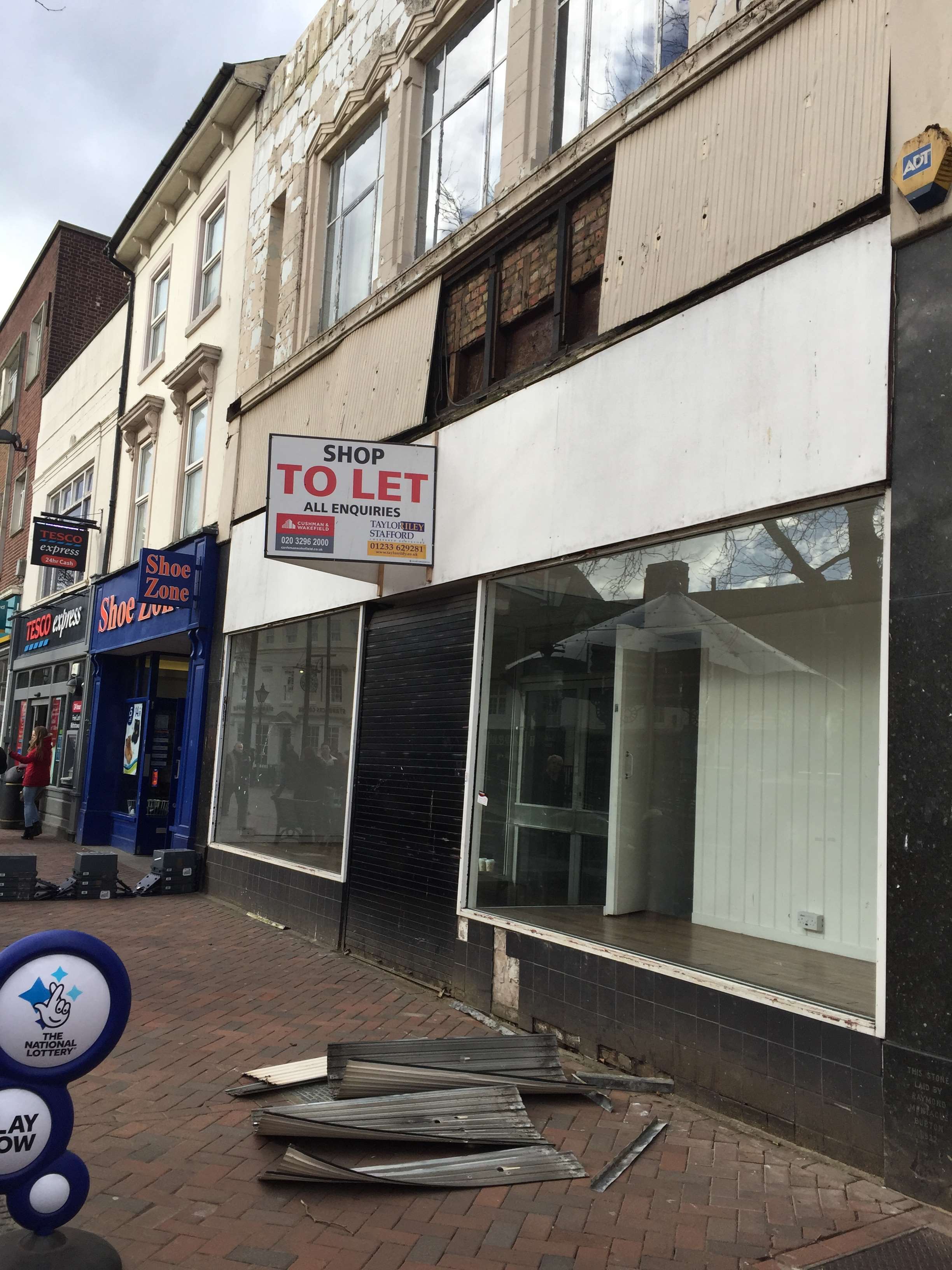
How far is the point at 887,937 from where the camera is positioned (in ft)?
13.9

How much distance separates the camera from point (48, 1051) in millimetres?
3059

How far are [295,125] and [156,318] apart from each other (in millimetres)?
5533

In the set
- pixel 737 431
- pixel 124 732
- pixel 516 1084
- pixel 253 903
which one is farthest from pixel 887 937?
pixel 124 732

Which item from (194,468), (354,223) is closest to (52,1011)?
(354,223)

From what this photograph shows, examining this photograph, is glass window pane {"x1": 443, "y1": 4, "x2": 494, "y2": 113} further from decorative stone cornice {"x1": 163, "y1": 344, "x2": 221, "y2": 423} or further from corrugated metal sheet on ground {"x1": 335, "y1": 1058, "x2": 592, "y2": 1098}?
corrugated metal sheet on ground {"x1": 335, "y1": 1058, "x2": 592, "y2": 1098}

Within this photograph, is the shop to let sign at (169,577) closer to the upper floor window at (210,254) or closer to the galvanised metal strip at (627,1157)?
the upper floor window at (210,254)

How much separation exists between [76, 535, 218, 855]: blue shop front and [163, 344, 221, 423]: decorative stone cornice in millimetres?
2328

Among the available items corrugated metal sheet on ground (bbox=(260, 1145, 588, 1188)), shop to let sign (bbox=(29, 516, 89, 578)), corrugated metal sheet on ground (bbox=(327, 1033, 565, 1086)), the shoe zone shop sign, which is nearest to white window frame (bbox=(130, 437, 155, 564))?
shop to let sign (bbox=(29, 516, 89, 578))

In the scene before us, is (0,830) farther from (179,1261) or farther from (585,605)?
(179,1261)

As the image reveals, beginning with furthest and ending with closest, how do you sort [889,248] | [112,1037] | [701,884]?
1. [701,884]
2. [889,248]
3. [112,1037]

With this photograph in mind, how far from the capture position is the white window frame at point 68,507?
18.9m

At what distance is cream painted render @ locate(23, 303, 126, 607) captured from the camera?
18.0 metres

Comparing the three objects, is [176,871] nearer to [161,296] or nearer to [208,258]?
[208,258]

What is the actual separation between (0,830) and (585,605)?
14948mm
